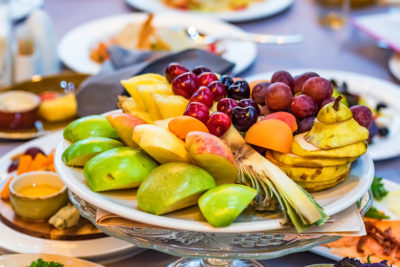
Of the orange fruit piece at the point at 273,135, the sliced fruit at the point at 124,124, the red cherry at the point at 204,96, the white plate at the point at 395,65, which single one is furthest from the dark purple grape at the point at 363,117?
the white plate at the point at 395,65

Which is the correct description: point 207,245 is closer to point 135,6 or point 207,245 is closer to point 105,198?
point 105,198

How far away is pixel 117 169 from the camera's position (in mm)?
770

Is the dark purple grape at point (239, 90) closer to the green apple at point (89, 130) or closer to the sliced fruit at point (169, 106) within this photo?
the sliced fruit at point (169, 106)

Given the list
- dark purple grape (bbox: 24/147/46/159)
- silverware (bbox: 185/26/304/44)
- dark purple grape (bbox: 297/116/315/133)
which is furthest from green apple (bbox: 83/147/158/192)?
silverware (bbox: 185/26/304/44)

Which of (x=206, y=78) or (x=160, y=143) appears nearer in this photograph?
(x=160, y=143)

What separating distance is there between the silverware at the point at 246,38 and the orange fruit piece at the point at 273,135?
1.11 metres

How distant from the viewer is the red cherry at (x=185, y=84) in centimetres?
89

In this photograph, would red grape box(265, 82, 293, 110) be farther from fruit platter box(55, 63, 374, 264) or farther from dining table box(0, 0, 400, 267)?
dining table box(0, 0, 400, 267)

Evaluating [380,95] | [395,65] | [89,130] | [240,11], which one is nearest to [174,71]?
[89,130]

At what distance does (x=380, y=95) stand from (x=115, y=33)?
3.17 feet

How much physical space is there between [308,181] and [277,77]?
0.20 meters

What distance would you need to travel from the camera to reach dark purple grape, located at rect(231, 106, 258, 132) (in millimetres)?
796

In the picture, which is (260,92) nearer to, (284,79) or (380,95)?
(284,79)

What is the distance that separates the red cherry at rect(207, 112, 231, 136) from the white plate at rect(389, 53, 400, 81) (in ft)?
3.68
